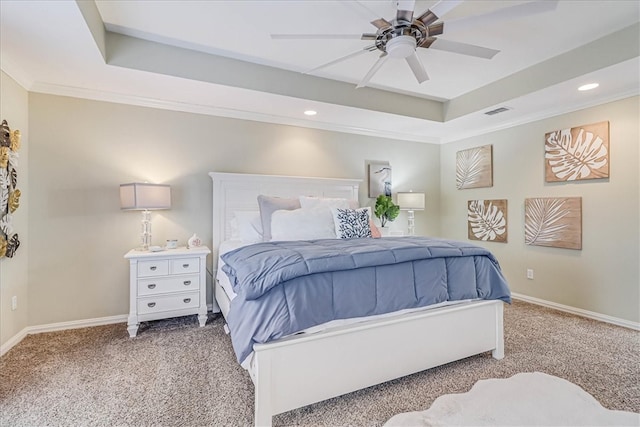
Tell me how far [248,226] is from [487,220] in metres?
3.31

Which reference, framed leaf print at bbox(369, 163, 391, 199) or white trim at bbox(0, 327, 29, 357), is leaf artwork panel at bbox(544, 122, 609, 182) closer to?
framed leaf print at bbox(369, 163, 391, 199)

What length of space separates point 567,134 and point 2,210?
5389mm

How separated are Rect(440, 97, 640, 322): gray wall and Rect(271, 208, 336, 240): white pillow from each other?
2.64 meters

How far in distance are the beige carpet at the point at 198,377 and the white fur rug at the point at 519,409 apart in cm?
8

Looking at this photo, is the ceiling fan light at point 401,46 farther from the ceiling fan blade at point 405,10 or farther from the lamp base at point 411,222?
the lamp base at point 411,222

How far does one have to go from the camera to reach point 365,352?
177cm

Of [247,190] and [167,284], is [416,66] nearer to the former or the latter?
[247,190]

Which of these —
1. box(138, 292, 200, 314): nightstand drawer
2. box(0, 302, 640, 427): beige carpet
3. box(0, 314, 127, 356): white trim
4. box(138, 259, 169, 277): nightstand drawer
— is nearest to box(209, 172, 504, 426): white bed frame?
box(0, 302, 640, 427): beige carpet

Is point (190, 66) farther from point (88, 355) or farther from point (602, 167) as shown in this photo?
point (602, 167)

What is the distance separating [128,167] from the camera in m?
3.07

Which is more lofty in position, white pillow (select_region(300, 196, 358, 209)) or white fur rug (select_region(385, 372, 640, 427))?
white pillow (select_region(300, 196, 358, 209))

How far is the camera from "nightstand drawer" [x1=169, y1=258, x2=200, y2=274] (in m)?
2.75

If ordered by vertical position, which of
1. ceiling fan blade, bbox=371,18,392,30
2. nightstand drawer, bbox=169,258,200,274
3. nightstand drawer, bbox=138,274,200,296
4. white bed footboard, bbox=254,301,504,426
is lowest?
white bed footboard, bbox=254,301,504,426

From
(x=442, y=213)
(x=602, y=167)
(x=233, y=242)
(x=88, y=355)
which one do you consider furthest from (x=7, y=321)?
(x=602, y=167)
